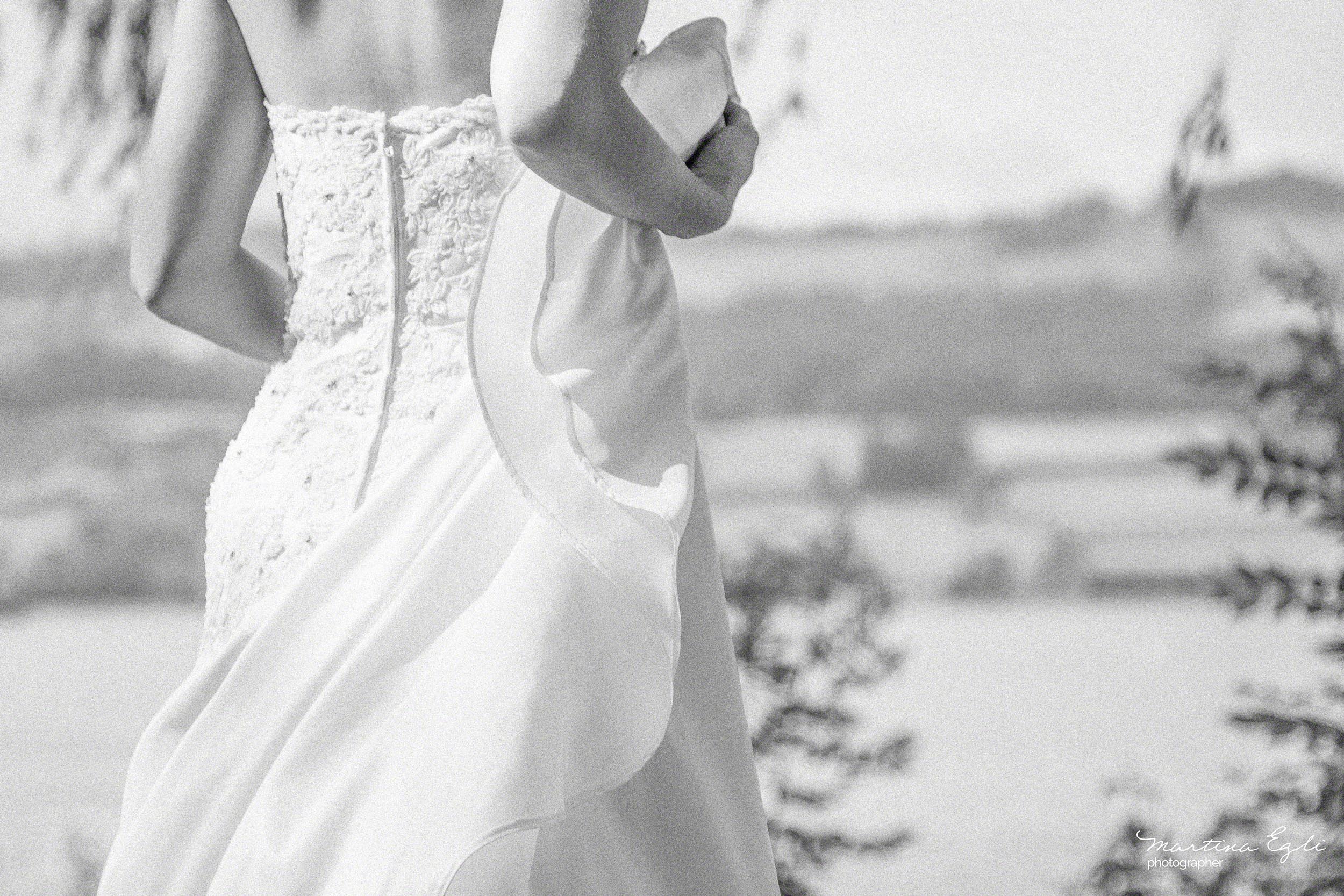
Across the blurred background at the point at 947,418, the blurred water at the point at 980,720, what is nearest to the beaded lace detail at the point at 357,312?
the blurred background at the point at 947,418

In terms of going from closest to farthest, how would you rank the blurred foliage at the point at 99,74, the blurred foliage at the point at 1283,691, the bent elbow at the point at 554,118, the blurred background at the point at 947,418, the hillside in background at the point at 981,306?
the bent elbow at the point at 554,118 < the blurred foliage at the point at 1283,691 < the blurred foliage at the point at 99,74 < the blurred background at the point at 947,418 < the hillside in background at the point at 981,306

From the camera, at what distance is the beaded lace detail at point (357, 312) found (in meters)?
1.02

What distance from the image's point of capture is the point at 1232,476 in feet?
10.5

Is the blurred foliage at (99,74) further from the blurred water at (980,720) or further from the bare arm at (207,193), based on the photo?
the bare arm at (207,193)

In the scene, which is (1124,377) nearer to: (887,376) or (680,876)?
(887,376)

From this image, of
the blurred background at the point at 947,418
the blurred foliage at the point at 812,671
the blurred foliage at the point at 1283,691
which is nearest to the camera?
the blurred foliage at the point at 1283,691

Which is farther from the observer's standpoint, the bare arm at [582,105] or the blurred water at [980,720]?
the blurred water at [980,720]

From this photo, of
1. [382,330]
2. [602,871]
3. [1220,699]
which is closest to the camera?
[602,871]

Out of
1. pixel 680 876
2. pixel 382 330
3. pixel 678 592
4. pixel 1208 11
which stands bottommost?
pixel 680 876

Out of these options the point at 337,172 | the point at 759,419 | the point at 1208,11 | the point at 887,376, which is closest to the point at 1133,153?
the point at 1208,11

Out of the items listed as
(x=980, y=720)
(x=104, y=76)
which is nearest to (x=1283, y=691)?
(x=980, y=720)

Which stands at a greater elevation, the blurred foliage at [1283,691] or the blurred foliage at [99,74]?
the blurred foliage at [99,74]

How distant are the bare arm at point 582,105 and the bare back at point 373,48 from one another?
0.32 feet

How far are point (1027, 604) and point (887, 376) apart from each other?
50 cm
